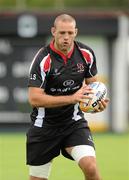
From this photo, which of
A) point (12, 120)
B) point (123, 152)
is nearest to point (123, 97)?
point (12, 120)

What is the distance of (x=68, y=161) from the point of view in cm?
1686

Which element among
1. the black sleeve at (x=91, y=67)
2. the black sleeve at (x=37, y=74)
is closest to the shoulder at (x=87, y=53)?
the black sleeve at (x=91, y=67)

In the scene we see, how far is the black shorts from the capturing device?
9.74 metres

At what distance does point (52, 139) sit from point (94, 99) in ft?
2.50

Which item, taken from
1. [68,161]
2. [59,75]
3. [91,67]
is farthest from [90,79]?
[68,161]

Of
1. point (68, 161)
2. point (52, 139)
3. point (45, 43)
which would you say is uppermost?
point (45, 43)

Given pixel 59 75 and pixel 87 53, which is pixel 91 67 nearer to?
pixel 87 53

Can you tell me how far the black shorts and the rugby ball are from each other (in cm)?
32

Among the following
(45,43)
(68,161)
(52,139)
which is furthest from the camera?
(45,43)

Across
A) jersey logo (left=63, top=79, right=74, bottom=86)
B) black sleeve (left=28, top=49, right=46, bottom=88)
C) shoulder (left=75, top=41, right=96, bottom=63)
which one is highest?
shoulder (left=75, top=41, right=96, bottom=63)

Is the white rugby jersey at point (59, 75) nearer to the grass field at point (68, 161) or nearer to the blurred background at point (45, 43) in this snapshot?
the grass field at point (68, 161)

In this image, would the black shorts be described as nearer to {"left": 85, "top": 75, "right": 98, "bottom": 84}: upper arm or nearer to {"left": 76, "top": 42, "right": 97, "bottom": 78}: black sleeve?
{"left": 85, "top": 75, "right": 98, "bottom": 84}: upper arm

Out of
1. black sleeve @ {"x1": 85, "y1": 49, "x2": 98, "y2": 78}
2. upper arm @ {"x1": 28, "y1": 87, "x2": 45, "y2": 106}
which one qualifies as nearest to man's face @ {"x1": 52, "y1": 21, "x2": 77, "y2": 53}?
black sleeve @ {"x1": 85, "y1": 49, "x2": 98, "y2": 78}

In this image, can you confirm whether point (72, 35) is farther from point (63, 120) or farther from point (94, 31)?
point (94, 31)
